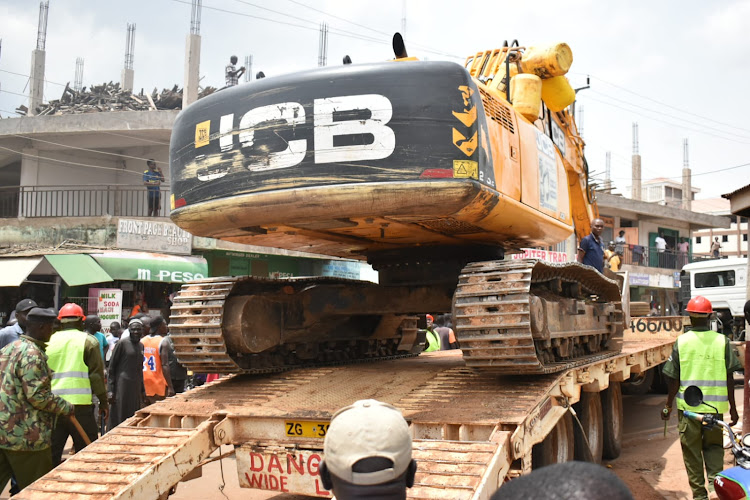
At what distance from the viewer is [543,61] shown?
23.6 feet

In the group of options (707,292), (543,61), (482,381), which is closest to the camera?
(482,381)

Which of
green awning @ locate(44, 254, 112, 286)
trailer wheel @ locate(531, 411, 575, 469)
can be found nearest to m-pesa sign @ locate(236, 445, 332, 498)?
trailer wheel @ locate(531, 411, 575, 469)

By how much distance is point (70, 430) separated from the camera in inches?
276

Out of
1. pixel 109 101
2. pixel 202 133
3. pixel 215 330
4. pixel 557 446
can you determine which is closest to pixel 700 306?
pixel 557 446

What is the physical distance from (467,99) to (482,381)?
218 centimetres

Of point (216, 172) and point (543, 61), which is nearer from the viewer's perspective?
point (216, 172)

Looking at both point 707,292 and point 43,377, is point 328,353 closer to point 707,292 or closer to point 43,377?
point 43,377

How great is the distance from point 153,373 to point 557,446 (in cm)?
561

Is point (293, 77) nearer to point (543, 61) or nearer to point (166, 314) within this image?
point (543, 61)

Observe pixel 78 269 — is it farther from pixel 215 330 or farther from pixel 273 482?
pixel 273 482

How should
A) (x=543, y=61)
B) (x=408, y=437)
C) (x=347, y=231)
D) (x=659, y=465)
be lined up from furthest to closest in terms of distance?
(x=659, y=465) < (x=543, y=61) < (x=347, y=231) < (x=408, y=437)

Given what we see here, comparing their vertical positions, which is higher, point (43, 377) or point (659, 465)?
point (43, 377)

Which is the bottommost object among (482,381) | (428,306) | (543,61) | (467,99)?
(482,381)

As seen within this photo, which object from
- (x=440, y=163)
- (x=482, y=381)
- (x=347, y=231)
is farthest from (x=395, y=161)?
(x=482, y=381)
